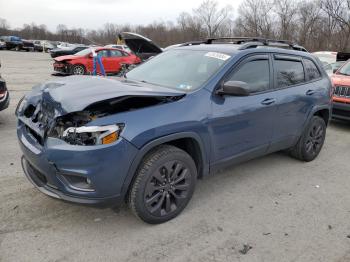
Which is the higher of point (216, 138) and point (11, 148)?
point (216, 138)

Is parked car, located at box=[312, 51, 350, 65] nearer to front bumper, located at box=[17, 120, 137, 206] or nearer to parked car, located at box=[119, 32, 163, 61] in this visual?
parked car, located at box=[119, 32, 163, 61]

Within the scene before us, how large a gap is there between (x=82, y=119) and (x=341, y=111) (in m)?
6.29

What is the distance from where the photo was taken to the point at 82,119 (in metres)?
2.86

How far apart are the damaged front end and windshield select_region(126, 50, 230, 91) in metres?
0.51

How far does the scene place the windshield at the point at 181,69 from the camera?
365cm

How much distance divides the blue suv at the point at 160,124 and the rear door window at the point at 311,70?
16.9 inches

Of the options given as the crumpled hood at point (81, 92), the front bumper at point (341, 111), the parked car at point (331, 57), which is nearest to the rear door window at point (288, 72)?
the crumpled hood at point (81, 92)

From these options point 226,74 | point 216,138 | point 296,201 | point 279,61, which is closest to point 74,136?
point 216,138

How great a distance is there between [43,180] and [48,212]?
50 centimetres

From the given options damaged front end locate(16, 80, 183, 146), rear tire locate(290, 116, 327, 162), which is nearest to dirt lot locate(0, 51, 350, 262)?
rear tire locate(290, 116, 327, 162)

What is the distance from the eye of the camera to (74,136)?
9.05 ft

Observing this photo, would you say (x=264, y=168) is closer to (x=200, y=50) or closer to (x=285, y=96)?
(x=285, y=96)

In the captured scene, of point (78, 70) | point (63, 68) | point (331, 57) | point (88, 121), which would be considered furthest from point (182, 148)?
point (63, 68)

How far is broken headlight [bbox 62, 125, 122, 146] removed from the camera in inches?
107
